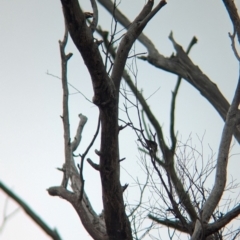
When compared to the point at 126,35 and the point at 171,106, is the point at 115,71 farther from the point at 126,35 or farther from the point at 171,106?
the point at 171,106

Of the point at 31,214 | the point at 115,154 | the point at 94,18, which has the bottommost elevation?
the point at 31,214

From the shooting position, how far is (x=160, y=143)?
17.2ft

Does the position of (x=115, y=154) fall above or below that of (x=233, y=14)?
below

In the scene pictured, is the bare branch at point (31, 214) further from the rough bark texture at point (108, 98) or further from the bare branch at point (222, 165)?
the bare branch at point (222, 165)

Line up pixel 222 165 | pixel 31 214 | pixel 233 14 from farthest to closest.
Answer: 1. pixel 233 14
2. pixel 222 165
3. pixel 31 214

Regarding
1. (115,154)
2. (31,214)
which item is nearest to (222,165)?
(115,154)

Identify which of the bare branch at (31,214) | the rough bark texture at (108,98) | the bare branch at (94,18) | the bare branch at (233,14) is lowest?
the bare branch at (31,214)

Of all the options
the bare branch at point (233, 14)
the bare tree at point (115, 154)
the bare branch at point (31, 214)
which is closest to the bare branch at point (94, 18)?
the bare tree at point (115, 154)

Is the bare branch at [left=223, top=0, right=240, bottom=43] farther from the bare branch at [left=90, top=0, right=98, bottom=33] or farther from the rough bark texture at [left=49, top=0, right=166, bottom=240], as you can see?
the bare branch at [left=90, top=0, right=98, bottom=33]

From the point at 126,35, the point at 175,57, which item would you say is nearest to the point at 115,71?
the point at 126,35

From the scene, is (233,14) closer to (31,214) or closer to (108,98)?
(108,98)

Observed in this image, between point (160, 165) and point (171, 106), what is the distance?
1724 millimetres

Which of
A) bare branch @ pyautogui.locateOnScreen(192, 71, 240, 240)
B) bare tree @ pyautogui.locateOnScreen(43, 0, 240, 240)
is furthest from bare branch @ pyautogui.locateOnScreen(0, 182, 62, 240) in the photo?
bare branch @ pyautogui.locateOnScreen(192, 71, 240, 240)

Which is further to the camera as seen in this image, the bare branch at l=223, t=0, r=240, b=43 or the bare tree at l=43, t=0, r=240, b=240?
the bare branch at l=223, t=0, r=240, b=43
